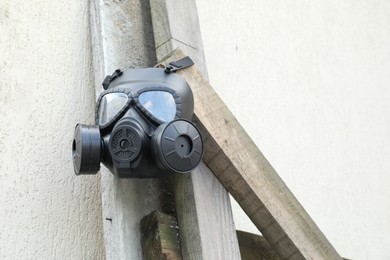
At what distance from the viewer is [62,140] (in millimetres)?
1525

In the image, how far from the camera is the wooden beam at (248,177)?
59.6 inches

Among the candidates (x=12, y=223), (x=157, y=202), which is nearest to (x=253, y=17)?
(x=157, y=202)

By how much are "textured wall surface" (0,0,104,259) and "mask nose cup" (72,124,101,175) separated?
155mm

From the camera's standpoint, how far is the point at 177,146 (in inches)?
51.8

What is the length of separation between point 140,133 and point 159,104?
10 centimetres

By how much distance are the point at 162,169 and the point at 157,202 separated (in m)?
0.19

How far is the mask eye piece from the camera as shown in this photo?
137cm

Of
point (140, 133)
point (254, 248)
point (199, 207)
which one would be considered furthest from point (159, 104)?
point (254, 248)

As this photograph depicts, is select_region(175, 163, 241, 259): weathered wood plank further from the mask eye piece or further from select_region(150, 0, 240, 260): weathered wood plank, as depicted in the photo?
the mask eye piece

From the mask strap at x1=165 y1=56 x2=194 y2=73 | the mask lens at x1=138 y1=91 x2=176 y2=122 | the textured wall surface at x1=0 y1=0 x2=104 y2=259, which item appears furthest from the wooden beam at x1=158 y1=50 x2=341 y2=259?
the textured wall surface at x1=0 y1=0 x2=104 y2=259

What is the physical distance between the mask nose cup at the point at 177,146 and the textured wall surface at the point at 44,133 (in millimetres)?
273

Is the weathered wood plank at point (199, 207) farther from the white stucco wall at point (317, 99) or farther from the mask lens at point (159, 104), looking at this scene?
the white stucco wall at point (317, 99)

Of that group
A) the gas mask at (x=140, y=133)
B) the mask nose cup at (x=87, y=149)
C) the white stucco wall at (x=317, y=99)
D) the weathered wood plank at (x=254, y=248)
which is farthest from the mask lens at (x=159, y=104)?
the white stucco wall at (x=317, y=99)

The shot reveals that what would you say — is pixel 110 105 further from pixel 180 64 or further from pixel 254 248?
pixel 254 248
